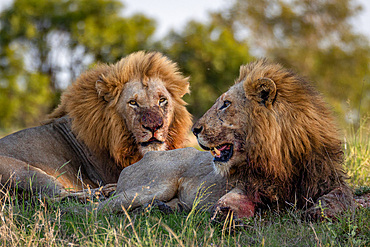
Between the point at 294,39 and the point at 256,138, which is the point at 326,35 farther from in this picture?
the point at 256,138

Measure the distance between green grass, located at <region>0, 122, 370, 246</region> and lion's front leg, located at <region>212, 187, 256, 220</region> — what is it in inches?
3.1

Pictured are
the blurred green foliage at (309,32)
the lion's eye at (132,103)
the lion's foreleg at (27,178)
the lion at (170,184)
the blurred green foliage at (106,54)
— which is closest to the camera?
the lion at (170,184)

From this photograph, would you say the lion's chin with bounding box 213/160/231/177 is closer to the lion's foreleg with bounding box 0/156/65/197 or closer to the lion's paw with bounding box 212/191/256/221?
the lion's paw with bounding box 212/191/256/221

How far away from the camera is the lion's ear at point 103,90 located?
18.6 ft

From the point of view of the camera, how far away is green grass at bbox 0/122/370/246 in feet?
9.91

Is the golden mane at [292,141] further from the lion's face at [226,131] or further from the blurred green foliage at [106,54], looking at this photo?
the blurred green foliage at [106,54]

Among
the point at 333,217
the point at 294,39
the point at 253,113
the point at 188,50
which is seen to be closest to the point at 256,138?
the point at 253,113

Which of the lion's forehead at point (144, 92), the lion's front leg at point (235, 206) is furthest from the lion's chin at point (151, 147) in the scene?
the lion's front leg at point (235, 206)

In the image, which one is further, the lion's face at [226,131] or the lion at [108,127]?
the lion at [108,127]

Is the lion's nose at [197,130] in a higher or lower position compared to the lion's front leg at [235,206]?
higher

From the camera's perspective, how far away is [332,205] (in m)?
3.44

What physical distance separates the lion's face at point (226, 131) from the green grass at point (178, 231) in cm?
52

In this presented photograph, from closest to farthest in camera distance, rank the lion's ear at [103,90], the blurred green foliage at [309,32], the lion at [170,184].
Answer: the lion at [170,184]
the lion's ear at [103,90]
the blurred green foliage at [309,32]

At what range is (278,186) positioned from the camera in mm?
Result: 3711
